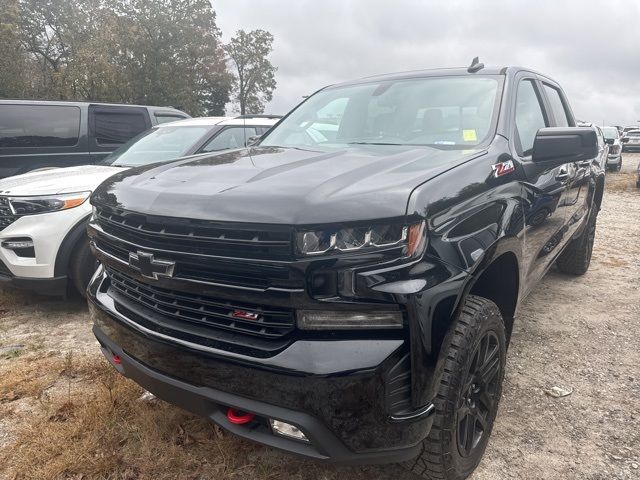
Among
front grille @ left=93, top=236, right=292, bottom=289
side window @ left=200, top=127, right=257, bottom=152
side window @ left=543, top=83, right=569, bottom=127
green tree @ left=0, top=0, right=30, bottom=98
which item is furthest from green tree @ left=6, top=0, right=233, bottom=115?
front grille @ left=93, top=236, right=292, bottom=289

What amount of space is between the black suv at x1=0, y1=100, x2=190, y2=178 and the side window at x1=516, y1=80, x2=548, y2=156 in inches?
227

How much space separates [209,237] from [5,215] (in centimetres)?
302

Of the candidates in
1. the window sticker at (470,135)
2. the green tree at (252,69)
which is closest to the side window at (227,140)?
the window sticker at (470,135)

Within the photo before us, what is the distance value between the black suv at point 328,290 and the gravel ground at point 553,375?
0.42 m

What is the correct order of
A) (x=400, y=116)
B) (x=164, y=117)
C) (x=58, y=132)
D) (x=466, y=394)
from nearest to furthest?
(x=466, y=394) < (x=400, y=116) < (x=58, y=132) < (x=164, y=117)

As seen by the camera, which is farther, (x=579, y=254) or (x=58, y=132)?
(x=58, y=132)

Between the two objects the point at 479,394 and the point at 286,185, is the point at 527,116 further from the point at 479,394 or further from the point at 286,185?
the point at 286,185

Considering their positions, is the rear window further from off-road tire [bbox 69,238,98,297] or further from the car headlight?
the car headlight

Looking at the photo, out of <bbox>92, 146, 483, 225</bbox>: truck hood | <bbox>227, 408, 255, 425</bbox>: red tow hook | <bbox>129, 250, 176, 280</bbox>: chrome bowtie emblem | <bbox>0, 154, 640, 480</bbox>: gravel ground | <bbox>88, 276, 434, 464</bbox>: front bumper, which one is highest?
<bbox>92, 146, 483, 225</bbox>: truck hood

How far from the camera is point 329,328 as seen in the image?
169 centimetres

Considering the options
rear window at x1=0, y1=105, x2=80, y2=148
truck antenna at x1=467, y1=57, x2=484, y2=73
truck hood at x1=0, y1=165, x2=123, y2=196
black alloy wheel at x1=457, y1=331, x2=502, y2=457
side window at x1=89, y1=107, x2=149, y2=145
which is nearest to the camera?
black alloy wheel at x1=457, y1=331, x2=502, y2=457

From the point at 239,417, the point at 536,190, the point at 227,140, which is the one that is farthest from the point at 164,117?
the point at 239,417

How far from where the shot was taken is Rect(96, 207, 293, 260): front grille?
5.53 ft

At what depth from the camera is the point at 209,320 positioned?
190cm
